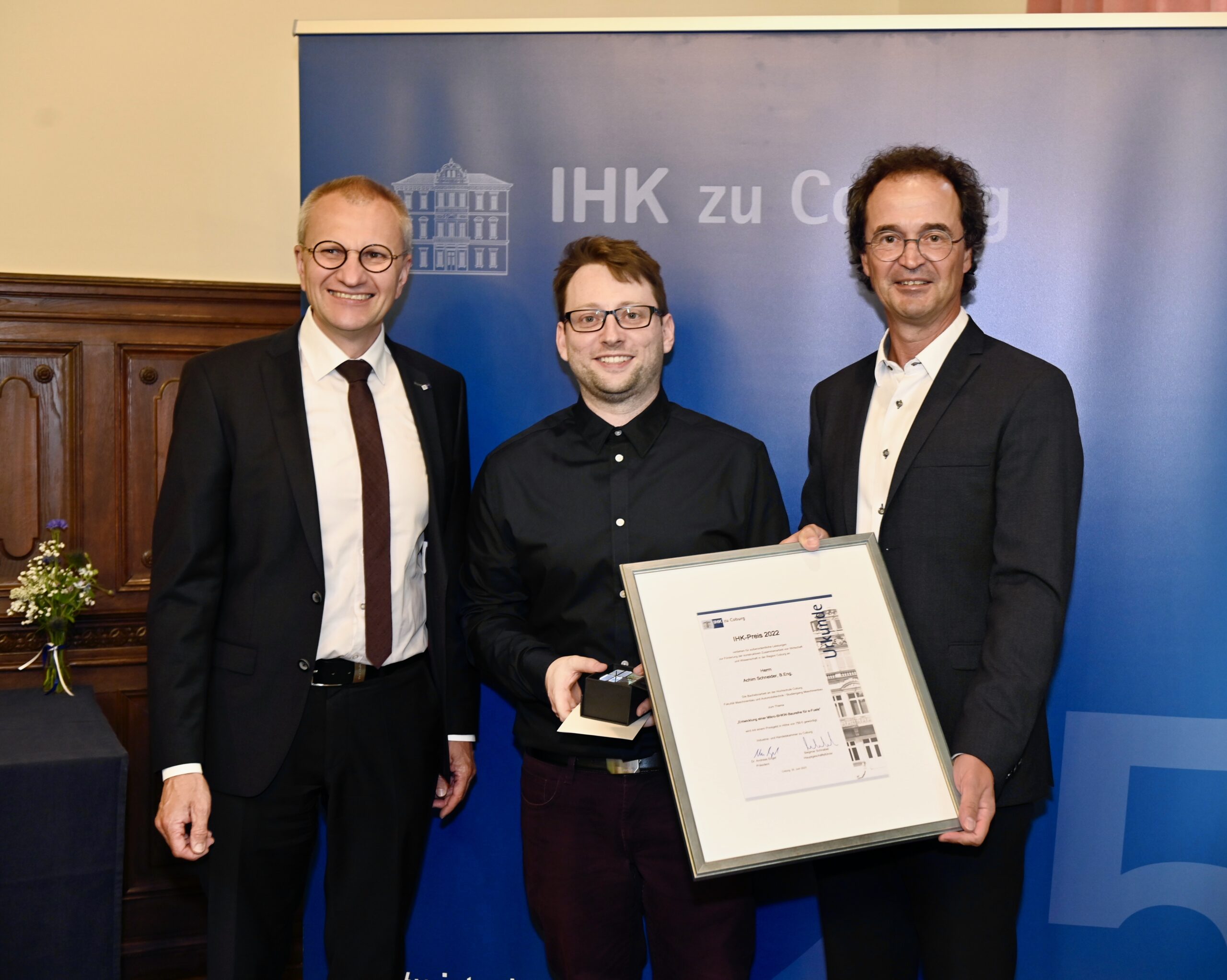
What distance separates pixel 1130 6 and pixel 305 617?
295 cm

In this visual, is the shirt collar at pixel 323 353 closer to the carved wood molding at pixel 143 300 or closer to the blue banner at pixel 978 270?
the blue banner at pixel 978 270

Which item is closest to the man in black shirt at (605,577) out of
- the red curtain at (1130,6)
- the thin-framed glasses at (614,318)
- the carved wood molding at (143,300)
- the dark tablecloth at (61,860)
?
the thin-framed glasses at (614,318)

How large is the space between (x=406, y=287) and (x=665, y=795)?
1476mm

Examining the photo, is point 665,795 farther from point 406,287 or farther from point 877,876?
point 406,287

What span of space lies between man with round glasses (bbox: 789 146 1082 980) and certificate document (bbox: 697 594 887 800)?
0.16 meters

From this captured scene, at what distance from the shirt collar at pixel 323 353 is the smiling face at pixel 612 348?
16.6 inches

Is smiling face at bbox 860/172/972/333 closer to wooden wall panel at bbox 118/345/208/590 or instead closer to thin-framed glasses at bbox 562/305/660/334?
thin-framed glasses at bbox 562/305/660/334

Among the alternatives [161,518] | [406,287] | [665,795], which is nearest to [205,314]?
[406,287]

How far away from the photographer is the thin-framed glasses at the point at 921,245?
1.94 m

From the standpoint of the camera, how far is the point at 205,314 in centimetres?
327

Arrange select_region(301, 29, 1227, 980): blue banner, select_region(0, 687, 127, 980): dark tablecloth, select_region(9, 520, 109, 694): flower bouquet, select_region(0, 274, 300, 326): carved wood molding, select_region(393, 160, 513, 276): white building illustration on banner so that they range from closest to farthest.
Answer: select_region(0, 687, 127, 980): dark tablecloth, select_region(301, 29, 1227, 980): blue banner, select_region(393, 160, 513, 276): white building illustration on banner, select_region(9, 520, 109, 694): flower bouquet, select_region(0, 274, 300, 326): carved wood molding

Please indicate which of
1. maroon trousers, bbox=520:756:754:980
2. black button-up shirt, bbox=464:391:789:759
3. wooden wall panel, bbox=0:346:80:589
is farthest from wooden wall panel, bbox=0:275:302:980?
maroon trousers, bbox=520:756:754:980

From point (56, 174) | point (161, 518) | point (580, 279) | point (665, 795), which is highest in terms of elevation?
point (56, 174)

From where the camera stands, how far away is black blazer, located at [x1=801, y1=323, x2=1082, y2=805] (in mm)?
1725
